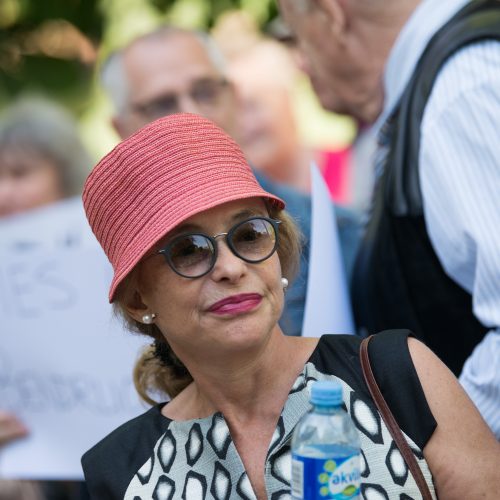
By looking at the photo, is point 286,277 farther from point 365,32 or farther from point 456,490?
point 365,32

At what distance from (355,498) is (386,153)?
1.35 meters

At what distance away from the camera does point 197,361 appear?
205 cm

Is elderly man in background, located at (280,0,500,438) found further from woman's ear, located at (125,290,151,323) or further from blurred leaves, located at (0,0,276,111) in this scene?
blurred leaves, located at (0,0,276,111)

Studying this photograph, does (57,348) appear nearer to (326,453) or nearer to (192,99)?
(192,99)

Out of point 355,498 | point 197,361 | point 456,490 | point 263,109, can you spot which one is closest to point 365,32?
point 197,361

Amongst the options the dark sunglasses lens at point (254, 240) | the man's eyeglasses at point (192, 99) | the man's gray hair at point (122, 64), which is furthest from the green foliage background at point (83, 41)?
the dark sunglasses lens at point (254, 240)

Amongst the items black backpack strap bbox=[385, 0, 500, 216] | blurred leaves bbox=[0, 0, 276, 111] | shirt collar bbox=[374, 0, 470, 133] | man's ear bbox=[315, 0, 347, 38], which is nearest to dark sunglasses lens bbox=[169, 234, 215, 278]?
black backpack strap bbox=[385, 0, 500, 216]

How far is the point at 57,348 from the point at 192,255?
222 cm

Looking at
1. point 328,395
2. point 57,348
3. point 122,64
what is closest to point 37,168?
point 122,64

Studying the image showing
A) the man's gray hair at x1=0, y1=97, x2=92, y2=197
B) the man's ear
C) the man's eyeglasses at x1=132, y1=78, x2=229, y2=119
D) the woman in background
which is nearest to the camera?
the man's ear

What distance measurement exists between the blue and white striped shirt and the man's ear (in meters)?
0.71

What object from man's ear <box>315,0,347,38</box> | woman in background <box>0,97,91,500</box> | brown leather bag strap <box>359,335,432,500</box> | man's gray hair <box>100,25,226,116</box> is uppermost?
man's gray hair <box>100,25,226,116</box>

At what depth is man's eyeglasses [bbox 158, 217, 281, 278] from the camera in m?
1.91

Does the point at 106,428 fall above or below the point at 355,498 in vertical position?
below
